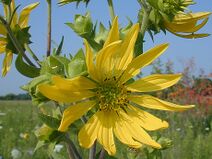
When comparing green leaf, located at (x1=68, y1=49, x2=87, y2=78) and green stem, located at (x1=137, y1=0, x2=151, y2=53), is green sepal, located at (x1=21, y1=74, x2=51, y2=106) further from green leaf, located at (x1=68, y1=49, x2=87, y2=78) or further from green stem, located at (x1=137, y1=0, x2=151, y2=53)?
green stem, located at (x1=137, y1=0, x2=151, y2=53)

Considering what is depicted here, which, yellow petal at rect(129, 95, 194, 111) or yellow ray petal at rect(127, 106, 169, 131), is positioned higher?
yellow petal at rect(129, 95, 194, 111)

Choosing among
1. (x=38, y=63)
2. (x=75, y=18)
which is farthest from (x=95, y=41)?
(x=38, y=63)

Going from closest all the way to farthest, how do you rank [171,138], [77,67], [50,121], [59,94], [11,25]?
[59,94] < [77,67] < [50,121] < [11,25] < [171,138]

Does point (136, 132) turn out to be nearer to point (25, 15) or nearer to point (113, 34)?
point (113, 34)

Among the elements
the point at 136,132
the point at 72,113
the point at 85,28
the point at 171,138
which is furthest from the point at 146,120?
the point at 171,138

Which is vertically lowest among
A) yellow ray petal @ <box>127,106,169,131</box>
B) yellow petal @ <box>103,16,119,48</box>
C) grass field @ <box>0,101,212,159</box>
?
grass field @ <box>0,101,212,159</box>

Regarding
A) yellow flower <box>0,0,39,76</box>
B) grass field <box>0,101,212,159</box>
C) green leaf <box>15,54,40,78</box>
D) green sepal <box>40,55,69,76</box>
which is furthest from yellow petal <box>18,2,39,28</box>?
grass field <box>0,101,212,159</box>

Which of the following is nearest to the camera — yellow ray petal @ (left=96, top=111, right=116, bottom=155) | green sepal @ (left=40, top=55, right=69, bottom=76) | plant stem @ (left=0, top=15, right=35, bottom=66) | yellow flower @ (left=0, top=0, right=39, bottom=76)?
yellow ray petal @ (left=96, top=111, right=116, bottom=155)

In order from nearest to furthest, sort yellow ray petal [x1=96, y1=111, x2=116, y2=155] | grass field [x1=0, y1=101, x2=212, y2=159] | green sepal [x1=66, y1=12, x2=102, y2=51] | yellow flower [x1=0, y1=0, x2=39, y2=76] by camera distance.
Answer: yellow ray petal [x1=96, y1=111, x2=116, y2=155]
green sepal [x1=66, y1=12, x2=102, y2=51]
yellow flower [x1=0, y1=0, x2=39, y2=76]
grass field [x1=0, y1=101, x2=212, y2=159]

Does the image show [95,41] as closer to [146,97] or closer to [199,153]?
[146,97]

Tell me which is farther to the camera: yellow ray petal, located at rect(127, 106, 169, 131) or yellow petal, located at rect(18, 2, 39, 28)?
yellow petal, located at rect(18, 2, 39, 28)
